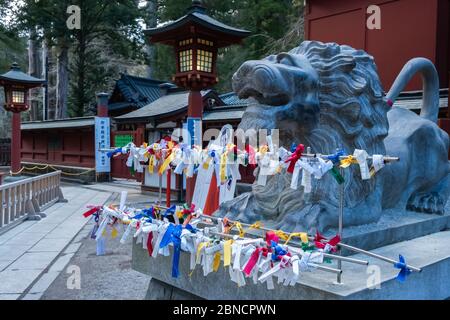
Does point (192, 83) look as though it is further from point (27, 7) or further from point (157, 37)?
point (27, 7)

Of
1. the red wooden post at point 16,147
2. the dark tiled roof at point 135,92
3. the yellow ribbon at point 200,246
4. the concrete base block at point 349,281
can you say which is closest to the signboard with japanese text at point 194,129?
the concrete base block at point 349,281

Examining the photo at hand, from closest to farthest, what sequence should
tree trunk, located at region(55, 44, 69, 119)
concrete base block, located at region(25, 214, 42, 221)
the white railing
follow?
the white railing, concrete base block, located at region(25, 214, 42, 221), tree trunk, located at region(55, 44, 69, 119)

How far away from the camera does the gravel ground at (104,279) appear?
4.32 meters

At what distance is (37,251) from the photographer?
6012mm

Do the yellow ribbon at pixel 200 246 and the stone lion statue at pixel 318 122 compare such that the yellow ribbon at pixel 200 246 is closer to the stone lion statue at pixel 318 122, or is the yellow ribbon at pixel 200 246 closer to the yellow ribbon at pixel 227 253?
the yellow ribbon at pixel 227 253

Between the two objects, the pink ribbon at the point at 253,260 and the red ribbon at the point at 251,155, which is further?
the red ribbon at the point at 251,155

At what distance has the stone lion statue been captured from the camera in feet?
7.95

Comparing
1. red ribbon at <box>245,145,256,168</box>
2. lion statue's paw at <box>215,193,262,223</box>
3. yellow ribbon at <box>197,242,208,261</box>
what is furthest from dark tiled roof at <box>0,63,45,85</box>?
yellow ribbon at <box>197,242,208,261</box>

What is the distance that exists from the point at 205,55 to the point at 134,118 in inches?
194

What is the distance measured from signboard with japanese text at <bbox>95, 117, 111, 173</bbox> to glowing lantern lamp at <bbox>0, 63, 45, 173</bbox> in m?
2.74

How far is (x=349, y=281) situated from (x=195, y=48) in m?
7.86

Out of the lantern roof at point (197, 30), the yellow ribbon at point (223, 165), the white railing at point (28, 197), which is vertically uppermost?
the lantern roof at point (197, 30)

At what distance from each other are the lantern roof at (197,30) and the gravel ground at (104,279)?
15.8ft

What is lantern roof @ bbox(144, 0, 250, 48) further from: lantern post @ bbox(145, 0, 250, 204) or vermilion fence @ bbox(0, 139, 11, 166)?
vermilion fence @ bbox(0, 139, 11, 166)
